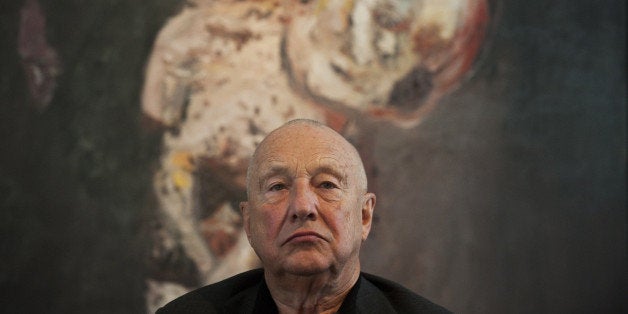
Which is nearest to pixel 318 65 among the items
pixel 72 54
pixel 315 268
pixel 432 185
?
pixel 432 185

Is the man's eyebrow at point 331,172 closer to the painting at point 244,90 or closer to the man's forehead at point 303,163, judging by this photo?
the man's forehead at point 303,163

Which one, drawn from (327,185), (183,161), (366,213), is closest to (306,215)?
(327,185)

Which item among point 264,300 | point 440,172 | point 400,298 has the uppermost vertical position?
point 400,298

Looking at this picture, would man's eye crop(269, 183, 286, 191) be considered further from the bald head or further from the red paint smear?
the red paint smear

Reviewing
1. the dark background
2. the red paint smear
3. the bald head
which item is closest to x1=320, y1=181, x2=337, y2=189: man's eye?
the bald head

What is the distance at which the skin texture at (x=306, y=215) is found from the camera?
2779 millimetres

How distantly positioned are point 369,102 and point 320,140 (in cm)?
238

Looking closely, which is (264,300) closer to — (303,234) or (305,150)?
(303,234)

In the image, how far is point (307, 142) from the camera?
9.68ft

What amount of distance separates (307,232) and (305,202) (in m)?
0.10

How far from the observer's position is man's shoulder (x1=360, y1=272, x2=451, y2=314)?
3.00 meters

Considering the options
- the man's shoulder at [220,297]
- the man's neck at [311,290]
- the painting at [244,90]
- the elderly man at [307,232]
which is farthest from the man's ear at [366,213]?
the painting at [244,90]

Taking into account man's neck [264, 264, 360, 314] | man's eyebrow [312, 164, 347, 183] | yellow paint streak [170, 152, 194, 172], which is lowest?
yellow paint streak [170, 152, 194, 172]

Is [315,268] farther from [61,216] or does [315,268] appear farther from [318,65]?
[318,65]
